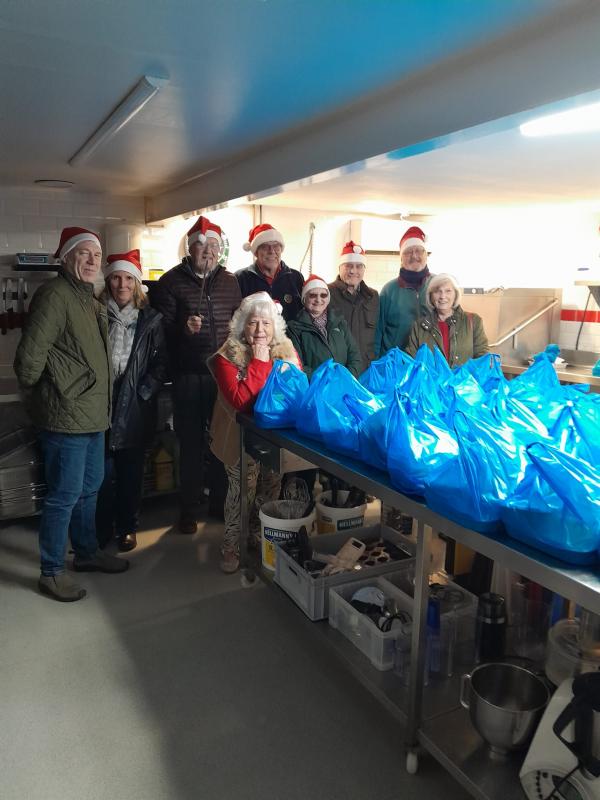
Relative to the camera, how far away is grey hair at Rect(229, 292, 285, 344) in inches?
111

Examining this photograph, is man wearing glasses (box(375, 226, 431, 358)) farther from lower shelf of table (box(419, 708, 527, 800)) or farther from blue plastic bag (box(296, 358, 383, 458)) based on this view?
lower shelf of table (box(419, 708, 527, 800))

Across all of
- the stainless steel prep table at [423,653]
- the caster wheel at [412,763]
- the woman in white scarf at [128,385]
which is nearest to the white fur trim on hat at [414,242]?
the woman in white scarf at [128,385]

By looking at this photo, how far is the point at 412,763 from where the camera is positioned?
181 cm

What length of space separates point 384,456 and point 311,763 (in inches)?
38.2

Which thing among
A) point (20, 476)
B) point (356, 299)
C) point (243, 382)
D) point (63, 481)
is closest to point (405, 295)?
point (356, 299)

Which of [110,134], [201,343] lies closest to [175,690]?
[201,343]

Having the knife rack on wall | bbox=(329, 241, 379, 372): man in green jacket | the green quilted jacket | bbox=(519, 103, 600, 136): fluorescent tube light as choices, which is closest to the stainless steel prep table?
the green quilted jacket

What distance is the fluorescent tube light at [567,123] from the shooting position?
2.56 m

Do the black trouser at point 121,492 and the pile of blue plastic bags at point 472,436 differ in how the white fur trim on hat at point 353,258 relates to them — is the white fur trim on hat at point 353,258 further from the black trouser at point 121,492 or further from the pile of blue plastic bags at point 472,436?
the black trouser at point 121,492

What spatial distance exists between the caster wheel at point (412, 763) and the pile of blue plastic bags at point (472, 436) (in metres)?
0.81

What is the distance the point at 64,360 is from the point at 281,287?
61.9 inches

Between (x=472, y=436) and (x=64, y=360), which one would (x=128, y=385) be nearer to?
(x=64, y=360)

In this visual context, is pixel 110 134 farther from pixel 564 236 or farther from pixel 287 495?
pixel 564 236

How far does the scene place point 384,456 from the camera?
1838 mm
